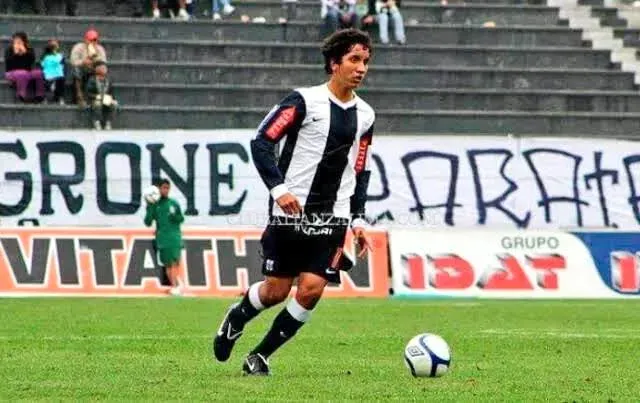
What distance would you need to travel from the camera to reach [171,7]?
37.8 metres

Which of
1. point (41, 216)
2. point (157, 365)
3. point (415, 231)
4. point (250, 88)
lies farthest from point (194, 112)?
point (157, 365)

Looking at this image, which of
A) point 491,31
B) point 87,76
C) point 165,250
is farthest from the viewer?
point 491,31

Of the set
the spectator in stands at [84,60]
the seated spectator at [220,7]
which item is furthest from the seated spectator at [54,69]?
the seated spectator at [220,7]

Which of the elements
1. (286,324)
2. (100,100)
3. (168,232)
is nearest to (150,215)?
(168,232)

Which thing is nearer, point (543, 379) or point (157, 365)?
point (543, 379)

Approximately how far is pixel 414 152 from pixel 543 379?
65.5ft

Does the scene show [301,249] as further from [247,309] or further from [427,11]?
[427,11]

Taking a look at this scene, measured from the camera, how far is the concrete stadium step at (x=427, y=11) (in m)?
37.9

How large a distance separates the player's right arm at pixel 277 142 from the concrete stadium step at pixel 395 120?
22.2 metres

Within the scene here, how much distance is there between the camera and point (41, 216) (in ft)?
103

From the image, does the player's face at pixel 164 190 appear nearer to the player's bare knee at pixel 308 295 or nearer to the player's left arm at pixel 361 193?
the player's left arm at pixel 361 193

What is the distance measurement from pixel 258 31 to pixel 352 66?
25.7 metres

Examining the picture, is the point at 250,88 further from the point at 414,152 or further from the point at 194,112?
the point at 414,152

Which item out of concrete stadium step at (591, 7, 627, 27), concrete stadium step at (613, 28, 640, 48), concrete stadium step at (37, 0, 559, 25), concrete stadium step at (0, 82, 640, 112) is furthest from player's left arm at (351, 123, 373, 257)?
concrete stadium step at (591, 7, 627, 27)
